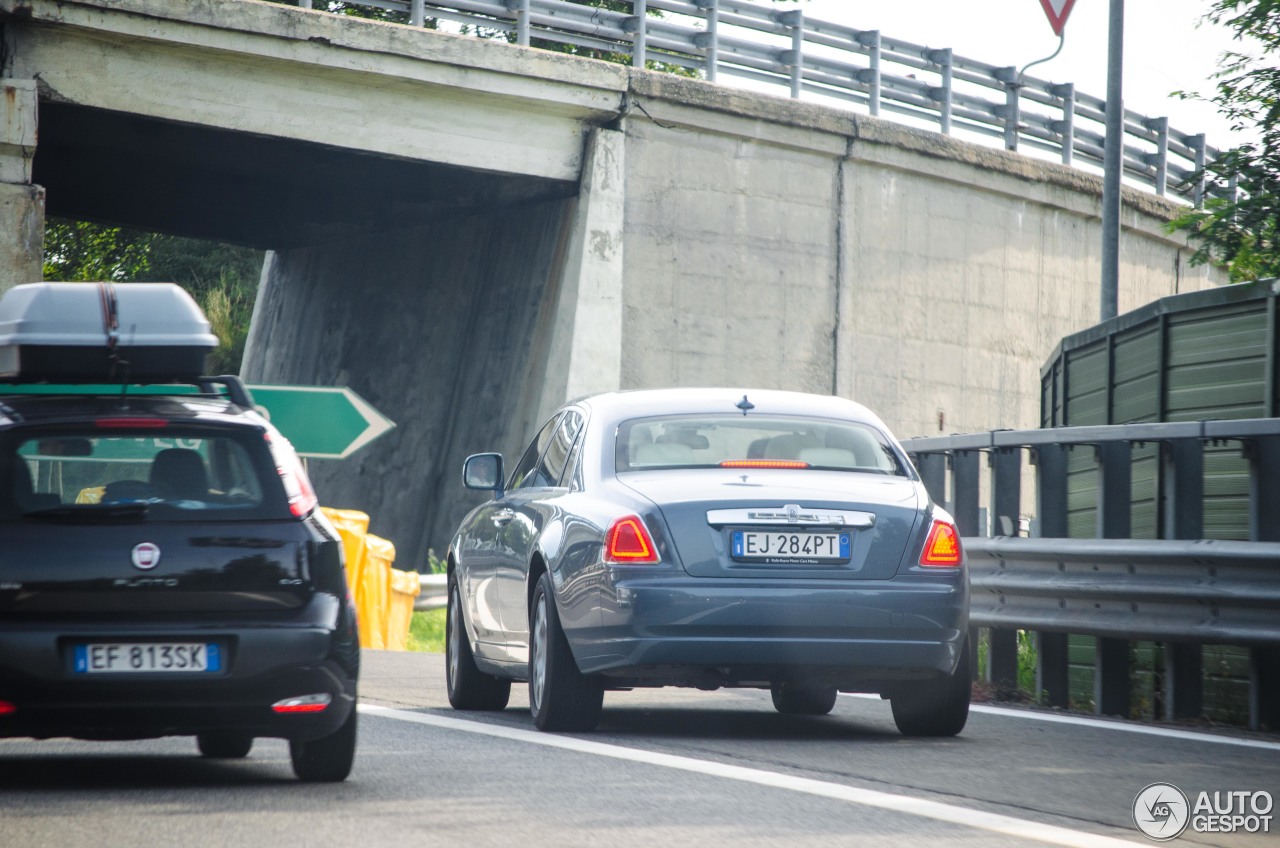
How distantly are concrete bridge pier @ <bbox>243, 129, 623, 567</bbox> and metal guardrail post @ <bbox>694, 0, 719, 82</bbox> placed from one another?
182 centimetres

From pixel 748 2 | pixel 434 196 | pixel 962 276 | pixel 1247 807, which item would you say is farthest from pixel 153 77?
pixel 1247 807

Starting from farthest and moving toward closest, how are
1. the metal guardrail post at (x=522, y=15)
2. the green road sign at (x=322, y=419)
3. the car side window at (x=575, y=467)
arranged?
the metal guardrail post at (x=522, y=15), the green road sign at (x=322, y=419), the car side window at (x=575, y=467)

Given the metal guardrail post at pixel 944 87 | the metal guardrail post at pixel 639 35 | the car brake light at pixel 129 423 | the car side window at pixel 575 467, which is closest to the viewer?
the car brake light at pixel 129 423

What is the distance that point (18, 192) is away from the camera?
18.6 m

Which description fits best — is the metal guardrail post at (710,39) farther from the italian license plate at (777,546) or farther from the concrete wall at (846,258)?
the italian license plate at (777,546)

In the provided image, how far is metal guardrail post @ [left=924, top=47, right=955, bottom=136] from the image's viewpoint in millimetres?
24938

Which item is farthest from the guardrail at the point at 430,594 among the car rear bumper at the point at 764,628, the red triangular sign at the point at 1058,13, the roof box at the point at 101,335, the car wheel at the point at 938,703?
the car rear bumper at the point at 764,628

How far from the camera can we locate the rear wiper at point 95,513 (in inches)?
262

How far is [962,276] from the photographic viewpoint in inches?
981

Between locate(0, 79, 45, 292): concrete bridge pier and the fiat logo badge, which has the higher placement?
locate(0, 79, 45, 292): concrete bridge pier

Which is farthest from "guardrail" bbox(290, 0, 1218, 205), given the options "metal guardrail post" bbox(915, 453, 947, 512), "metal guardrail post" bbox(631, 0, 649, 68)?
"metal guardrail post" bbox(915, 453, 947, 512)

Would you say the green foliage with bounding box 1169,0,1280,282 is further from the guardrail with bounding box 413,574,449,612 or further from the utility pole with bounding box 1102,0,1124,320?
the guardrail with bounding box 413,574,449,612

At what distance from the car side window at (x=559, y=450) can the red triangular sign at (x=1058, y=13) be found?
12440mm

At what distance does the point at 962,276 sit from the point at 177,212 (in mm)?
10990
